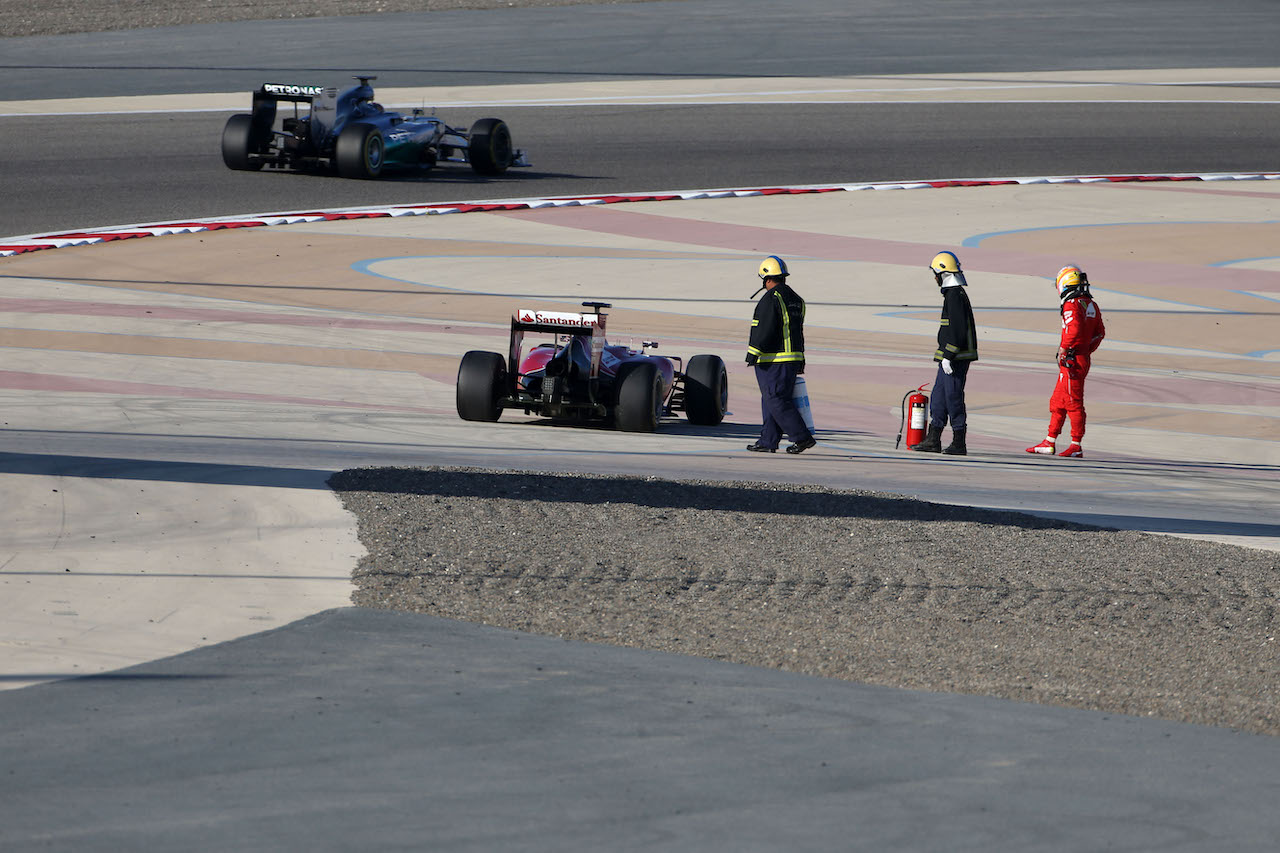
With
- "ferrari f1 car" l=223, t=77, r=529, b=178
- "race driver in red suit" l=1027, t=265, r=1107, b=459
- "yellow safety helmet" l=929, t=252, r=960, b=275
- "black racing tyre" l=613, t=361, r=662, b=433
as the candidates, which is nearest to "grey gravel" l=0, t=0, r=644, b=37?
"ferrari f1 car" l=223, t=77, r=529, b=178

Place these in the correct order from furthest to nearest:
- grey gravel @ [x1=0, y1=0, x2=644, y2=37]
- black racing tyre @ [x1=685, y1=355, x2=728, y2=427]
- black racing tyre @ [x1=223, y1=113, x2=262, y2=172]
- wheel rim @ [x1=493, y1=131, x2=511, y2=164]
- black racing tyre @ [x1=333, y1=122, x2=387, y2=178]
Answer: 1. grey gravel @ [x1=0, y1=0, x2=644, y2=37]
2. wheel rim @ [x1=493, y1=131, x2=511, y2=164]
3. black racing tyre @ [x1=223, y1=113, x2=262, y2=172]
4. black racing tyre @ [x1=333, y1=122, x2=387, y2=178]
5. black racing tyre @ [x1=685, y1=355, x2=728, y2=427]

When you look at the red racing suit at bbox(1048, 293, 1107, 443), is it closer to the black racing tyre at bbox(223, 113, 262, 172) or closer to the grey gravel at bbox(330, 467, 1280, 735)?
the grey gravel at bbox(330, 467, 1280, 735)

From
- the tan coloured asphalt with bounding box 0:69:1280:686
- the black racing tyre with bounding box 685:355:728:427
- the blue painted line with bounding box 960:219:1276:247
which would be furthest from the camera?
the blue painted line with bounding box 960:219:1276:247

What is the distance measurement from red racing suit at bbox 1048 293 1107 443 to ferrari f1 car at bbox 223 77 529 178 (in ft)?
48.6

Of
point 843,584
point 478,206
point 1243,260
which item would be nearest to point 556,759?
point 843,584

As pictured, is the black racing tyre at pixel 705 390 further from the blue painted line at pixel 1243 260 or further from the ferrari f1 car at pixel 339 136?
the ferrari f1 car at pixel 339 136

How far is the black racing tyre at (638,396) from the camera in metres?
13.6

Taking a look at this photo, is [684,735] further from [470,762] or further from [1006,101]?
[1006,101]

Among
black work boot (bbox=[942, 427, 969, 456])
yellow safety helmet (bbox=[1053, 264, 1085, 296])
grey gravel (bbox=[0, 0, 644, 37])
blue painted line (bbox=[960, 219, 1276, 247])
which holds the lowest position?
black work boot (bbox=[942, 427, 969, 456])

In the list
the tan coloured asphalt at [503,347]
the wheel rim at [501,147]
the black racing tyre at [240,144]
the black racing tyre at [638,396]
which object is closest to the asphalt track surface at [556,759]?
the tan coloured asphalt at [503,347]

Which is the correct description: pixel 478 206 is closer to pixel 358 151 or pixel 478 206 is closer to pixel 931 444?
pixel 358 151

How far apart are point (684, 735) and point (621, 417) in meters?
7.64

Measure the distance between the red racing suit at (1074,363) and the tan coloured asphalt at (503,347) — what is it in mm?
598

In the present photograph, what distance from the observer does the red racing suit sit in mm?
13664
